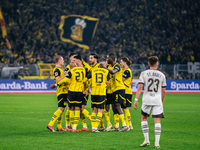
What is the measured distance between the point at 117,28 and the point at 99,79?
31767 millimetres

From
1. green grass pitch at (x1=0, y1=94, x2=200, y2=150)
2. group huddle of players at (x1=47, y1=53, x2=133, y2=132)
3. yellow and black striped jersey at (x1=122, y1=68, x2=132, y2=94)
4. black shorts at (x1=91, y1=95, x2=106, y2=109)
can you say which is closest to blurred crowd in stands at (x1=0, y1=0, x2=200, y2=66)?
yellow and black striped jersey at (x1=122, y1=68, x2=132, y2=94)

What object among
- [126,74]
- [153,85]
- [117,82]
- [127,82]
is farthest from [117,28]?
[153,85]

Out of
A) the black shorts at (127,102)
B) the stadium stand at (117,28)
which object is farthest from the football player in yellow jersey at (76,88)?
the stadium stand at (117,28)

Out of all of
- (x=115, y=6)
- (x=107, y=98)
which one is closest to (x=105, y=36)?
(x=115, y=6)

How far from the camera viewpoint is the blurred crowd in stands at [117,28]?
37.6 m

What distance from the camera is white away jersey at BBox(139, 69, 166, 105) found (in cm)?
726

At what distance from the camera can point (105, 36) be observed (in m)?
40.6

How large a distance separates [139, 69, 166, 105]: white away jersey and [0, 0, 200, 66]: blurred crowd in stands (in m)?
28.5

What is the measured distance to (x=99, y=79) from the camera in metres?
9.72

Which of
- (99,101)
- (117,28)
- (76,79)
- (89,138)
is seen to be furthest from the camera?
(117,28)

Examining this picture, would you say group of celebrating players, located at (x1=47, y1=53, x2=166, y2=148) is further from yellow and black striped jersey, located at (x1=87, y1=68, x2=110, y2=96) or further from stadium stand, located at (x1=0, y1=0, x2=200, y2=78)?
stadium stand, located at (x1=0, y1=0, x2=200, y2=78)

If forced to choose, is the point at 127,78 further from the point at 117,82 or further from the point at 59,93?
the point at 59,93

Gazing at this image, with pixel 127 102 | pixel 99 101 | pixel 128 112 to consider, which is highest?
pixel 99 101

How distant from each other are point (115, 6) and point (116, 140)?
1400 inches
